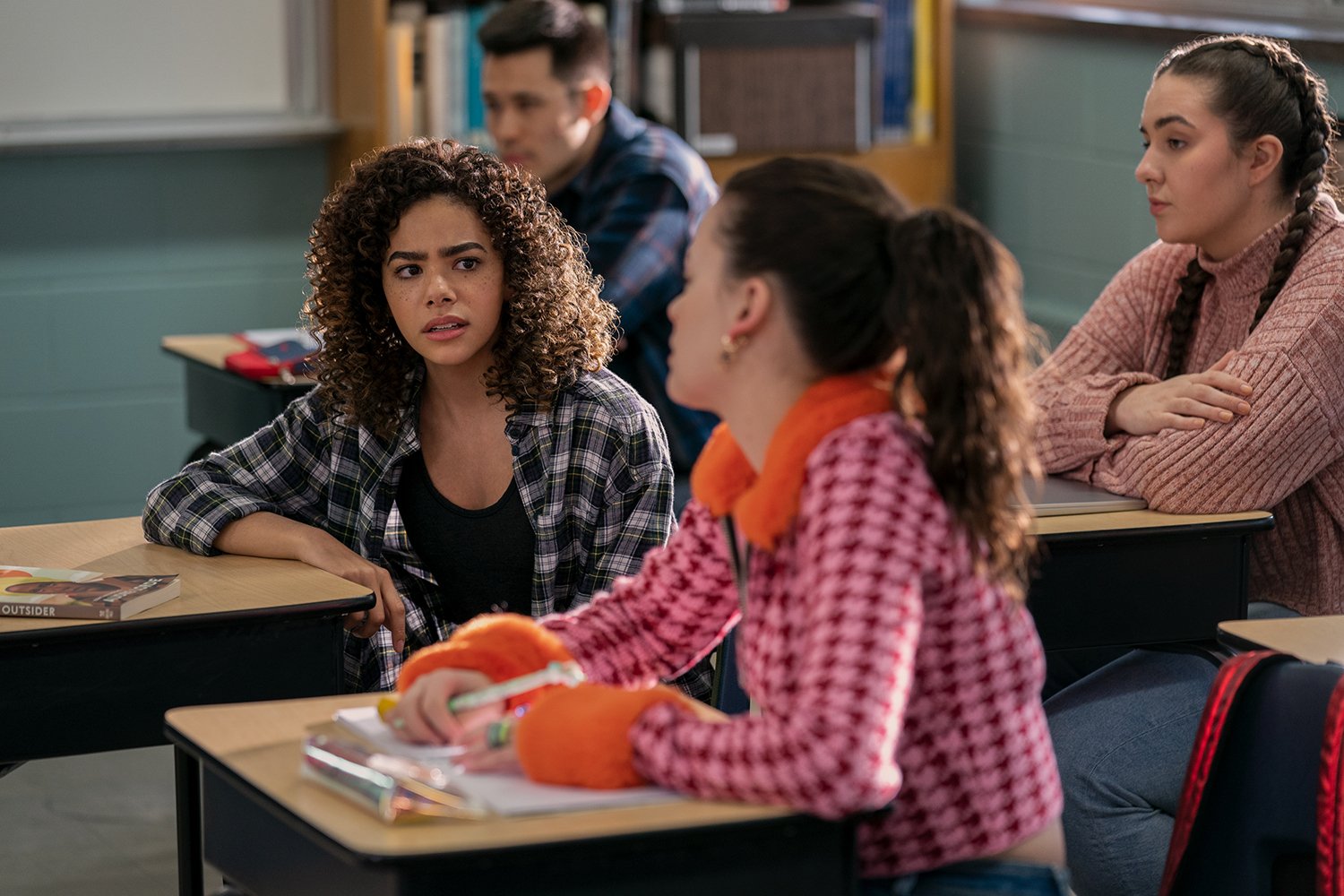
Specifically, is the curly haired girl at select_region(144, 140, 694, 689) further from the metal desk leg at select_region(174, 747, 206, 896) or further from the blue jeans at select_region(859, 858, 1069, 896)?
the blue jeans at select_region(859, 858, 1069, 896)

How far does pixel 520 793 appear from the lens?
1294 mm

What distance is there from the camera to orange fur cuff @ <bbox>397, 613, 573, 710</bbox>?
57.8 inches

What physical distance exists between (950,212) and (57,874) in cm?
201

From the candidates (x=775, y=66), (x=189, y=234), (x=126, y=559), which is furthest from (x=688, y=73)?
(x=126, y=559)

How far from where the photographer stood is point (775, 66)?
4.44 meters

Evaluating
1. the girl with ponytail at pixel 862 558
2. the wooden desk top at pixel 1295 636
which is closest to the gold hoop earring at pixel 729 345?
the girl with ponytail at pixel 862 558

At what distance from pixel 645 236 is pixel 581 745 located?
7.00 feet

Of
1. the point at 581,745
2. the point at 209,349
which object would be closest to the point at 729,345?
the point at 581,745

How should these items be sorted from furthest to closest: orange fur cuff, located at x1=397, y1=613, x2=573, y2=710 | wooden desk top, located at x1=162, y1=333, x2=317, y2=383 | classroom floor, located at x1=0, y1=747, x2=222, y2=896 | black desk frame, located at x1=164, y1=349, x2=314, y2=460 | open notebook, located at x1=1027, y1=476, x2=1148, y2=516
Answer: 1. wooden desk top, located at x1=162, y1=333, x2=317, y2=383
2. black desk frame, located at x1=164, y1=349, x2=314, y2=460
3. classroom floor, located at x1=0, y1=747, x2=222, y2=896
4. open notebook, located at x1=1027, y1=476, x2=1148, y2=516
5. orange fur cuff, located at x1=397, y1=613, x2=573, y2=710

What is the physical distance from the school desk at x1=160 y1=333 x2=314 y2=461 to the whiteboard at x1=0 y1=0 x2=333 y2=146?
3.22ft

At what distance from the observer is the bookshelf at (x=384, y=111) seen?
421 centimetres

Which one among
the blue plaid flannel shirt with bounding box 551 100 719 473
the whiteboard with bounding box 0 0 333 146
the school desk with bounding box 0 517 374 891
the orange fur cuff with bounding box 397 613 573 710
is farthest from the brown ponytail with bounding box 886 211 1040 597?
the whiteboard with bounding box 0 0 333 146

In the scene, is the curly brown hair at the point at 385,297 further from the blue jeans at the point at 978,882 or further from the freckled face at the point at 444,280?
the blue jeans at the point at 978,882

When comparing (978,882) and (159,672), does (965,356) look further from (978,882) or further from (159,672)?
(159,672)
